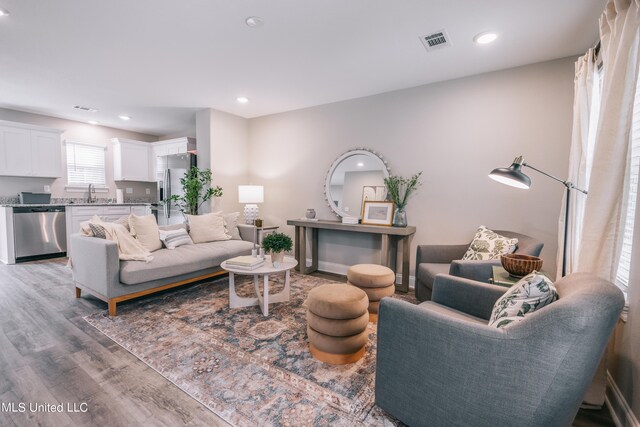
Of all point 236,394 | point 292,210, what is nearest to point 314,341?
point 236,394

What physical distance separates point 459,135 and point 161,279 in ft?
12.2

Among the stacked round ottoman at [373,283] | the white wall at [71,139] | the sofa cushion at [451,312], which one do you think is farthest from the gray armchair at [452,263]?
the white wall at [71,139]

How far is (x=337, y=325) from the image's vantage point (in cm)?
190

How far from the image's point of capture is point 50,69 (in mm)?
3189

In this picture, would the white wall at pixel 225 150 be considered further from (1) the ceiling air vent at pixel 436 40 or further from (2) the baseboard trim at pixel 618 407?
(2) the baseboard trim at pixel 618 407

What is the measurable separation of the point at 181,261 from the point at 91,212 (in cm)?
356

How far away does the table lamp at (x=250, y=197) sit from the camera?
449cm

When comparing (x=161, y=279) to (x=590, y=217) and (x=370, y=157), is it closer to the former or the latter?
(x=370, y=157)

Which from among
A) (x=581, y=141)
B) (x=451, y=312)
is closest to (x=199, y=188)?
(x=451, y=312)

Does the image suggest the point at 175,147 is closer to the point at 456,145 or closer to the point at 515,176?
the point at 456,145

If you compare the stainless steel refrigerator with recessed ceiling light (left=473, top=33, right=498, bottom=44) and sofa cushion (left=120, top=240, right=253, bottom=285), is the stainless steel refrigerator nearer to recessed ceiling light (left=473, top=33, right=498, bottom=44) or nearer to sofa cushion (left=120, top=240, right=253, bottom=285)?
sofa cushion (left=120, top=240, right=253, bottom=285)

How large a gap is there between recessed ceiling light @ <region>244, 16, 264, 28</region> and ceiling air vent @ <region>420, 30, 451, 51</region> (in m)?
1.38

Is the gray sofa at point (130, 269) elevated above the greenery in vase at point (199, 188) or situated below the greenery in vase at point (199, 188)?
below

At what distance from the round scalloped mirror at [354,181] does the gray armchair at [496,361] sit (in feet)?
8.71
